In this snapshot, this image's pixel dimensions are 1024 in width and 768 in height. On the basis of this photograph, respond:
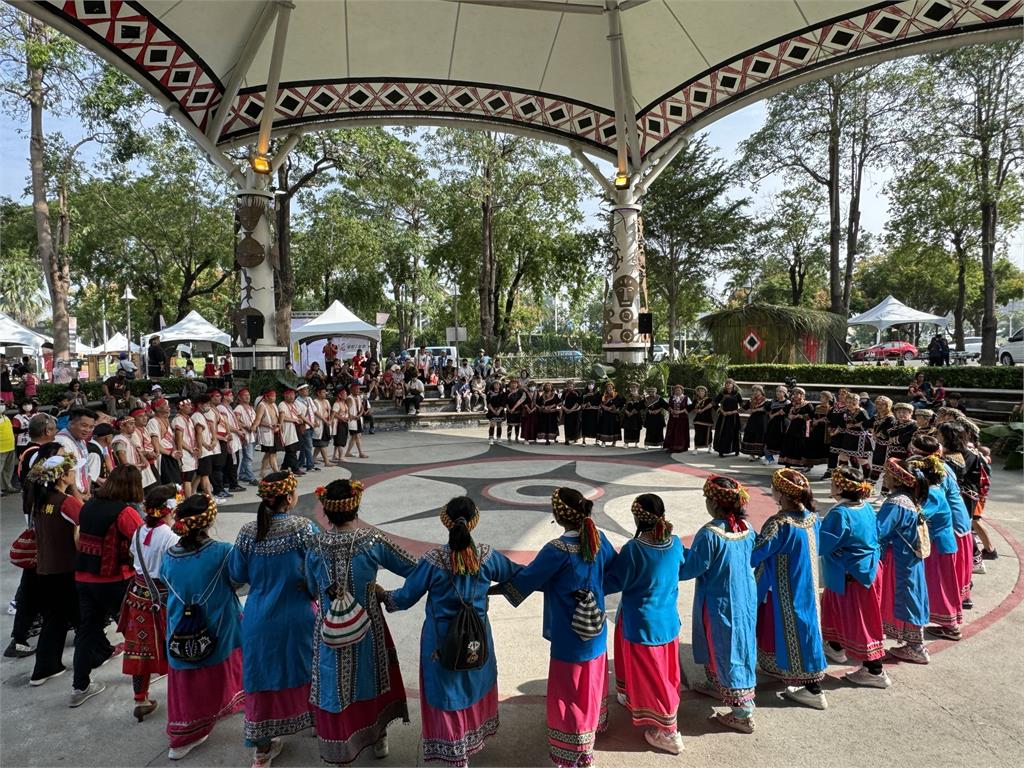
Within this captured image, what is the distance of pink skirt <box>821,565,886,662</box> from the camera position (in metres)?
4.02

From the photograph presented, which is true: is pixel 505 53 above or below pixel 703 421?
above

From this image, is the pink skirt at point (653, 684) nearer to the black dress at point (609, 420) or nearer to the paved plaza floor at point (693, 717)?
the paved plaza floor at point (693, 717)

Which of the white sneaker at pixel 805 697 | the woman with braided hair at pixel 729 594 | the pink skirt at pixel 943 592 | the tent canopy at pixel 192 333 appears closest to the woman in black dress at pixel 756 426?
the pink skirt at pixel 943 592

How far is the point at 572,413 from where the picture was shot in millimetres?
14344

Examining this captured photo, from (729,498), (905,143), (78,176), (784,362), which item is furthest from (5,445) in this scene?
(905,143)

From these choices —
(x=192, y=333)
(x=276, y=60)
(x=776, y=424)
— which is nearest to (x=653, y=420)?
(x=776, y=424)

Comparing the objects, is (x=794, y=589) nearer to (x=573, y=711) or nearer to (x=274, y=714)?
(x=573, y=711)

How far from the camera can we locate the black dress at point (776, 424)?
11.0 m

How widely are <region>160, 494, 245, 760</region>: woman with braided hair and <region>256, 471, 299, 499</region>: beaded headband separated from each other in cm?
33

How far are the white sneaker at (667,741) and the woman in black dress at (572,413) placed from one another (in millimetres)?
11000

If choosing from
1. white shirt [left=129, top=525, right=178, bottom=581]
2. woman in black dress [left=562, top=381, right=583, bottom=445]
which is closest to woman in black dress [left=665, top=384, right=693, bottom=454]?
woman in black dress [left=562, top=381, right=583, bottom=445]

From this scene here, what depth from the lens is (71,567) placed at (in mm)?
4152

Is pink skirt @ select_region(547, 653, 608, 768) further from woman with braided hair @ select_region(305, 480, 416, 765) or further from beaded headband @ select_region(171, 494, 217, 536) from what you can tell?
beaded headband @ select_region(171, 494, 217, 536)

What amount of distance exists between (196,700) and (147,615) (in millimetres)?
701
